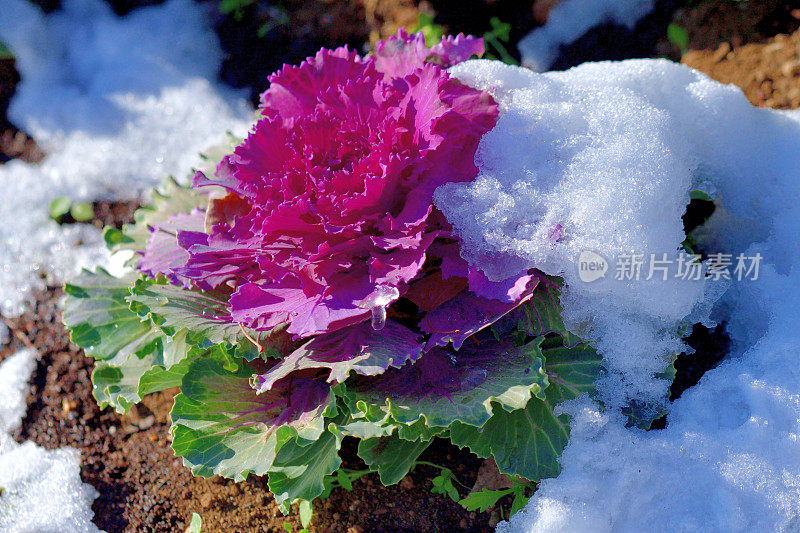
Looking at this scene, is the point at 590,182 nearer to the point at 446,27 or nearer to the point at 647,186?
the point at 647,186

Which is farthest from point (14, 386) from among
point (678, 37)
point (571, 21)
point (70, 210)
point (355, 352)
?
point (678, 37)

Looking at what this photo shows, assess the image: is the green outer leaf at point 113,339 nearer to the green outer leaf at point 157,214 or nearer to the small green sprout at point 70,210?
the green outer leaf at point 157,214

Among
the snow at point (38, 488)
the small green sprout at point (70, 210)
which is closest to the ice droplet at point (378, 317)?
the snow at point (38, 488)

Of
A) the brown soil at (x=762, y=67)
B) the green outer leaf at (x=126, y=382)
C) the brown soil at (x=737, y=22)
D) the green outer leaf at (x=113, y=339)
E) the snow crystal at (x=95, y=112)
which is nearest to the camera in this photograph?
the green outer leaf at (x=126, y=382)

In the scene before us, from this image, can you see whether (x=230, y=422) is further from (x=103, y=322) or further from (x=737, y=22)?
(x=737, y=22)

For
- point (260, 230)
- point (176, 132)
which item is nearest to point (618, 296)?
point (260, 230)

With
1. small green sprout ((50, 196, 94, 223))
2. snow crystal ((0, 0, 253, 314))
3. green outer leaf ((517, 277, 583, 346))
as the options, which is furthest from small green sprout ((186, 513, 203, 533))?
small green sprout ((50, 196, 94, 223))

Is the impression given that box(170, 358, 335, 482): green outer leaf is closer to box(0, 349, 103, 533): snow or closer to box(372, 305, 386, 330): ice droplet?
box(372, 305, 386, 330): ice droplet
